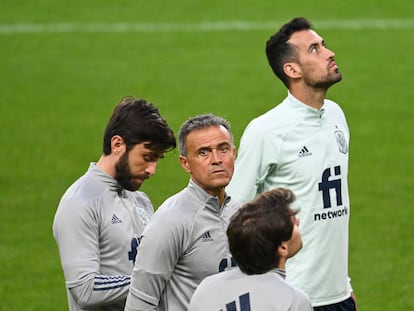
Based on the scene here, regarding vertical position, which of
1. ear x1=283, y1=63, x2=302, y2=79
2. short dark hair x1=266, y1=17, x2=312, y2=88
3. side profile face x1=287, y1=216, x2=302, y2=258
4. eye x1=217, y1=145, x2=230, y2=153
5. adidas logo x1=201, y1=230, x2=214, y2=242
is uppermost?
short dark hair x1=266, y1=17, x2=312, y2=88

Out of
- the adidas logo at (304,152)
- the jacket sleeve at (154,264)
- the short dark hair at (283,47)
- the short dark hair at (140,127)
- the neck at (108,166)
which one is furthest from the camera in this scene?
the short dark hair at (283,47)

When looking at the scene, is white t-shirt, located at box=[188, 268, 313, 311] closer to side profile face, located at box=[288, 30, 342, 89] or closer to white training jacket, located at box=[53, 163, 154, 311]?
white training jacket, located at box=[53, 163, 154, 311]

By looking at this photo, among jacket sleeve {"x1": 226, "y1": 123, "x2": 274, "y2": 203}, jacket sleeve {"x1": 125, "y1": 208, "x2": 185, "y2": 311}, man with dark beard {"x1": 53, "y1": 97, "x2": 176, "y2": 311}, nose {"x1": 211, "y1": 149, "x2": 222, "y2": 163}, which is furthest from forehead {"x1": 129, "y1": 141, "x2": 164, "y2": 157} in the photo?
jacket sleeve {"x1": 226, "y1": 123, "x2": 274, "y2": 203}

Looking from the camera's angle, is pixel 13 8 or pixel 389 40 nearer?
pixel 389 40

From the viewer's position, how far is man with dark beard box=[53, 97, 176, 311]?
20.8 ft

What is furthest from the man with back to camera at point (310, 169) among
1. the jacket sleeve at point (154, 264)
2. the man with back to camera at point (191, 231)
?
the jacket sleeve at point (154, 264)

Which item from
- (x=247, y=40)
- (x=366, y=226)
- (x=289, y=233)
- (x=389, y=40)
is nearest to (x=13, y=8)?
(x=247, y=40)

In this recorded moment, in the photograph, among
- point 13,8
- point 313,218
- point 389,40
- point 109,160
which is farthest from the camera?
point 13,8

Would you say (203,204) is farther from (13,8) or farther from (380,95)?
(13,8)

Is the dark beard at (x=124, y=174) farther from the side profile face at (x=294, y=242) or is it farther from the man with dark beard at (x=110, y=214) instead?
the side profile face at (x=294, y=242)

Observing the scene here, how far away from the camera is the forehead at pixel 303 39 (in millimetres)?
7777

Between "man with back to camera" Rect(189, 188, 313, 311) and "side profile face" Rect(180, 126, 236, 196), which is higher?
"side profile face" Rect(180, 126, 236, 196)

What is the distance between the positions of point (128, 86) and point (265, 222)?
53.1ft

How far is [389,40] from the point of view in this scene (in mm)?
23500
